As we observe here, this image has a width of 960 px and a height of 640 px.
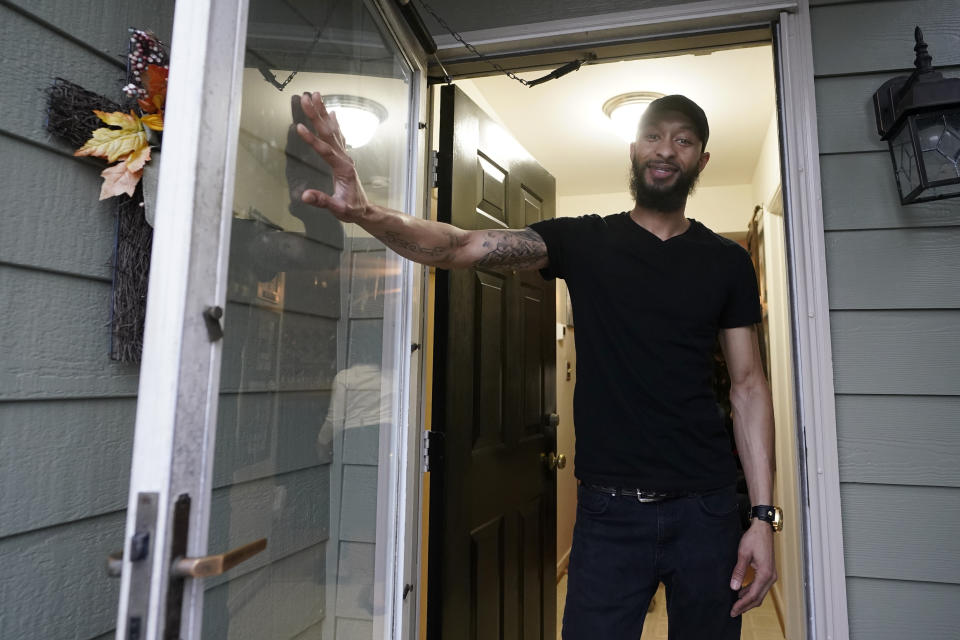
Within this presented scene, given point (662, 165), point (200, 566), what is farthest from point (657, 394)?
point (200, 566)

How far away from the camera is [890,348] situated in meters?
1.43

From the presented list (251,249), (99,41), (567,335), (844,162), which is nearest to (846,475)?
(844,162)

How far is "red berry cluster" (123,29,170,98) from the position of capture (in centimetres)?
110

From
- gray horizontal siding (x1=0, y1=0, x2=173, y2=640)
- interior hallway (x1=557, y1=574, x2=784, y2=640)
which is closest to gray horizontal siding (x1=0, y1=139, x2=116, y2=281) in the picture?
gray horizontal siding (x1=0, y1=0, x2=173, y2=640)

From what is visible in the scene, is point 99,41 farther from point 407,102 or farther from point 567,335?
point 567,335

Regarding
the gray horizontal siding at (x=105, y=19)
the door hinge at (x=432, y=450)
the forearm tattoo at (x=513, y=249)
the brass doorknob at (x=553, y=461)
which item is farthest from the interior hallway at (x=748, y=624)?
the gray horizontal siding at (x=105, y=19)

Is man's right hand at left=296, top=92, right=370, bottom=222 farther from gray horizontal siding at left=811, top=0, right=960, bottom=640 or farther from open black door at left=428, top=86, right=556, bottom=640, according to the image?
gray horizontal siding at left=811, top=0, right=960, bottom=640

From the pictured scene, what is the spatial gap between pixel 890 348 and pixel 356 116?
1.33m

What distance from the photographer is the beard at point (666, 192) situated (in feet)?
5.10

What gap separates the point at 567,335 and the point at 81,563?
3.60m

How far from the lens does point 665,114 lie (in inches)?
62.2

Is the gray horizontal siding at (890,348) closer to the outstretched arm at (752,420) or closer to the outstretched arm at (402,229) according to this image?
the outstretched arm at (752,420)

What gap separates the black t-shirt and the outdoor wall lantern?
1.31 ft

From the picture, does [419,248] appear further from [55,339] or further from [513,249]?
[55,339]
